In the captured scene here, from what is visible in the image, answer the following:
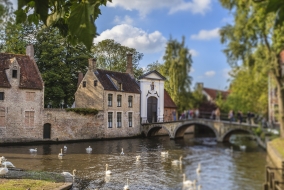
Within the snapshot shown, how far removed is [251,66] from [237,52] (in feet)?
5.33

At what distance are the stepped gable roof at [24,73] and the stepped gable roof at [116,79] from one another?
5370 millimetres

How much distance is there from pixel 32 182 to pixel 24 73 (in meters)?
14.7

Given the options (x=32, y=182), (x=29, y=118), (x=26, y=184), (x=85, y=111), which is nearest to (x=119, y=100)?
(x=85, y=111)

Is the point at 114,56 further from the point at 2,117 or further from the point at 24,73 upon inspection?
the point at 2,117

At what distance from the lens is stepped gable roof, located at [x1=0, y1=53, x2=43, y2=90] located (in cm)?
1988

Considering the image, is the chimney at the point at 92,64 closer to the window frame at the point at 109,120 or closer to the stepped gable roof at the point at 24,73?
the window frame at the point at 109,120

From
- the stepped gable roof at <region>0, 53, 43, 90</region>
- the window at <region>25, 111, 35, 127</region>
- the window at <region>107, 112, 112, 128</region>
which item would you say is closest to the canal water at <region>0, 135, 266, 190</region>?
the window at <region>25, 111, 35, 127</region>

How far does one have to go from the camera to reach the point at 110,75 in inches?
1040

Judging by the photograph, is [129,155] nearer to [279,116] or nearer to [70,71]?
[279,116]

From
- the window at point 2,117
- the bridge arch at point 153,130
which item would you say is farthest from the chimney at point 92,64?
the window at point 2,117

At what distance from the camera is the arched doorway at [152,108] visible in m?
28.0

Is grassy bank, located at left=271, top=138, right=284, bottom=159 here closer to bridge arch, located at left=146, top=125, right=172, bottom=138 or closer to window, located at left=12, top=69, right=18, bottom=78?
bridge arch, located at left=146, top=125, right=172, bottom=138

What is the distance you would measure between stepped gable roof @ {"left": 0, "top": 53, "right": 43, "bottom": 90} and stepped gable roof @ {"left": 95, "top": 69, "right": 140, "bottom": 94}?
537 centimetres

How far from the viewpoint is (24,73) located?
2100 cm
